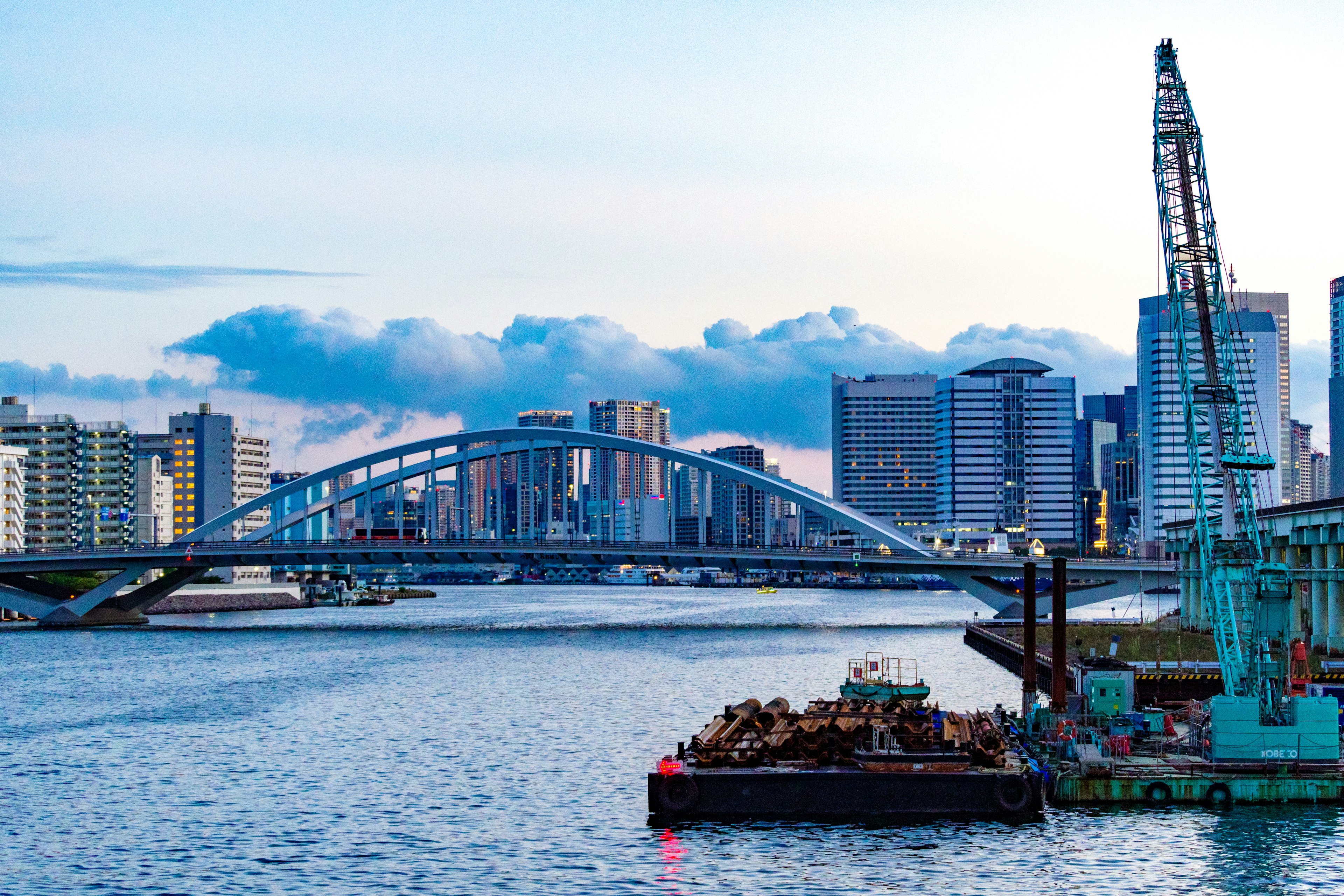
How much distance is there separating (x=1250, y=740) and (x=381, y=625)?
10852 cm

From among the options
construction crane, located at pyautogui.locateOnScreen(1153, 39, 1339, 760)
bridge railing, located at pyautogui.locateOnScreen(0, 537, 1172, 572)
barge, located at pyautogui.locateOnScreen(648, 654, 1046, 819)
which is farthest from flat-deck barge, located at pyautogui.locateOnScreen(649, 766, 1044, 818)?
bridge railing, located at pyautogui.locateOnScreen(0, 537, 1172, 572)

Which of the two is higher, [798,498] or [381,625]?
[798,498]

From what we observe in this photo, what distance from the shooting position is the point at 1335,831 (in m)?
39.9

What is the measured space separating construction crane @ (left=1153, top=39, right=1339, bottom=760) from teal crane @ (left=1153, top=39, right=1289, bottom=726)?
4cm

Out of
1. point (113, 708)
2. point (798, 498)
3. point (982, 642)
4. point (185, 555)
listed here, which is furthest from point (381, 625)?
point (113, 708)

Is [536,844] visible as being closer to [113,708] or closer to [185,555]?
[113,708]

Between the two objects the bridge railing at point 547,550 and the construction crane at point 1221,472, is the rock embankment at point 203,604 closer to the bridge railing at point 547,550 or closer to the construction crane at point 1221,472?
the bridge railing at point 547,550

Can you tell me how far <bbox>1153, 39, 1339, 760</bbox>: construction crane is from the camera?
43.8 m

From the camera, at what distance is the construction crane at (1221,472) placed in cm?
4378

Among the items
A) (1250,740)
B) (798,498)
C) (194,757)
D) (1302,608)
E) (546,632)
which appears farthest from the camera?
(798,498)

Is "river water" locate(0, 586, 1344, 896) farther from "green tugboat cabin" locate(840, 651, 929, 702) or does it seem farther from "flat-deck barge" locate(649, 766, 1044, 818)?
"green tugboat cabin" locate(840, 651, 929, 702)

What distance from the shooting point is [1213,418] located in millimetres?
52312

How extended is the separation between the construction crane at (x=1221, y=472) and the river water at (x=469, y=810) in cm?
290

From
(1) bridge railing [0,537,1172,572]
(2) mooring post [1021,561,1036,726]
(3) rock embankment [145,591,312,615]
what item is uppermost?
(1) bridge railing [0,537,1172,572]
